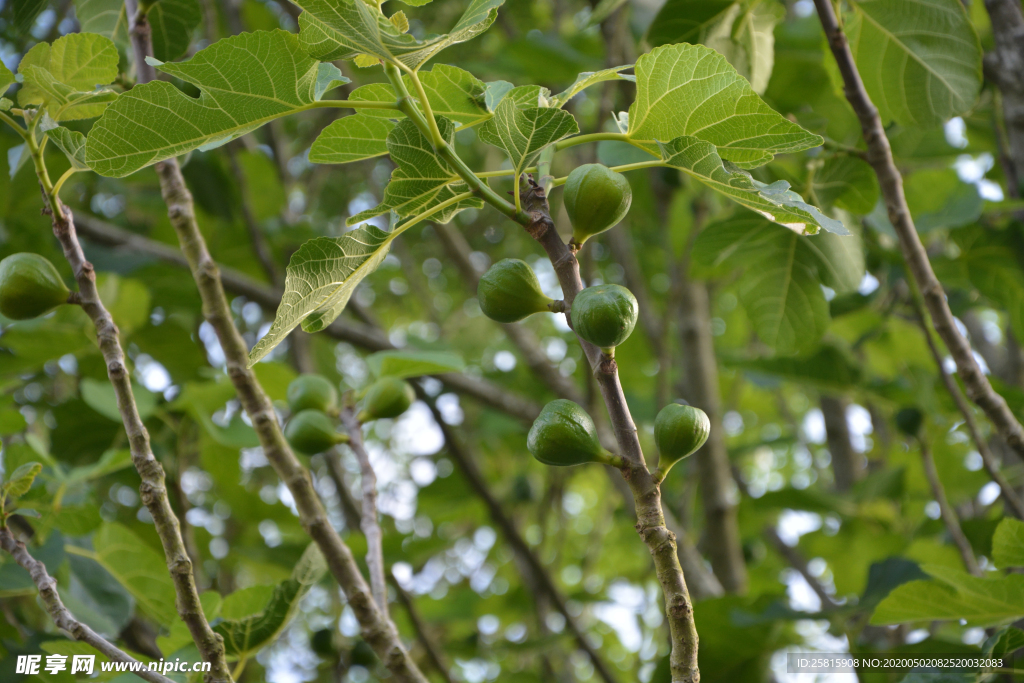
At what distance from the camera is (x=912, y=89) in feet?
4.50

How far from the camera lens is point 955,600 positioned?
111cm

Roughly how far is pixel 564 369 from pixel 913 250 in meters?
2.88

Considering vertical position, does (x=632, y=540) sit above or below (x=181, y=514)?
above

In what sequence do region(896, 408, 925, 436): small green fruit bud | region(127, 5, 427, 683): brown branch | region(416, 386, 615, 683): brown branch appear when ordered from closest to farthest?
region(127, 5, 427, 683): brown branch
region(896, 408, 925, 436): small green fruit bud
region(416, 386, 615, 683): brown branch

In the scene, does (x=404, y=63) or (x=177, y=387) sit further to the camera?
(x=177, y=387)

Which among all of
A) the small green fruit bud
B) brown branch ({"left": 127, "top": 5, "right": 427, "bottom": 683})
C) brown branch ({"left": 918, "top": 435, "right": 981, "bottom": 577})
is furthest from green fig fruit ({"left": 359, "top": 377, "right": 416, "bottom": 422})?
the small green fruit bud

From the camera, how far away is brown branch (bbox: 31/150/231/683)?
31.4 inches

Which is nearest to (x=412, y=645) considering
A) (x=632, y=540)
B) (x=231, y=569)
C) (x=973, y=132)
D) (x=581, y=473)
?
(x=231, y=569)

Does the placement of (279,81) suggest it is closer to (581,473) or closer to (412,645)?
(412,645)

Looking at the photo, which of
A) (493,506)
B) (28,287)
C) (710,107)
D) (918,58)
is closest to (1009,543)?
(710,107)

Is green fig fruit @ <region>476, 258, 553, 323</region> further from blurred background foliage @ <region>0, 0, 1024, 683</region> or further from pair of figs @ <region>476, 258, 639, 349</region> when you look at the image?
blurred background foliage @ <region>0, 0, 1024, 683</region>

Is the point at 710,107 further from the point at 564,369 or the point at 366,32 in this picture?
the point at 564,369

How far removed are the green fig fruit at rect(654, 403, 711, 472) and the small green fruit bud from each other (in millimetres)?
1616

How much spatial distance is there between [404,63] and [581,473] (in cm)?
407
